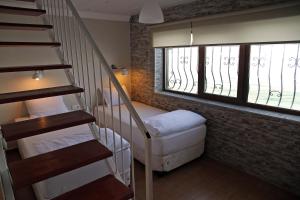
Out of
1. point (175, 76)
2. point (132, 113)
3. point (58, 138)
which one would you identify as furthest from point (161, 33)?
point (132, 113)

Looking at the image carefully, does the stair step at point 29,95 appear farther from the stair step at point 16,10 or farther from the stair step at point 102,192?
the stair step at point 16,10

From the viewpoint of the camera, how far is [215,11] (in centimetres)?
300

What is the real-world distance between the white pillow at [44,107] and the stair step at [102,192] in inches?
86.9

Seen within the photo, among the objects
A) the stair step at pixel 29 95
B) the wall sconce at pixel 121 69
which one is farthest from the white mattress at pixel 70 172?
the wall sconce at pixel 121 69

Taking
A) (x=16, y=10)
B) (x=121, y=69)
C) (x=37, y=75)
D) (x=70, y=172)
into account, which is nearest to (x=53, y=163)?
(x=70, y=172)

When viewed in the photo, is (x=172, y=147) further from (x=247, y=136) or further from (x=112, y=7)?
(x=112, y=7)

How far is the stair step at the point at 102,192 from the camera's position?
1514 mm

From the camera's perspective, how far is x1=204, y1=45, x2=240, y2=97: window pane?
3.08 m

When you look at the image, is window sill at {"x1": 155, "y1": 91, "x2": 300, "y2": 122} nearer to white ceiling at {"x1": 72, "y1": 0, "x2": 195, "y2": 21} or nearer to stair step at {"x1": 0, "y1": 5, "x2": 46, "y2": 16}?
white ceiling at {"x1": 72, "y1": 0, "x2": 195, "y2": 21}

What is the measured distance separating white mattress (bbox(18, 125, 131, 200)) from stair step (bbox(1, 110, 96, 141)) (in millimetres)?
296

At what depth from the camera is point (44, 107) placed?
3582 mm

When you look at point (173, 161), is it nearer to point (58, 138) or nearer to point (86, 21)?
point (58, 138)

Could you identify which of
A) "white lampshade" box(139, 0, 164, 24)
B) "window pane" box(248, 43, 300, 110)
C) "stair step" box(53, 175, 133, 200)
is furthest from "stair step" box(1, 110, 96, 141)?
"window pane" box(248, 43, 300, 110)

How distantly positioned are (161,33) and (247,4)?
149 cm
